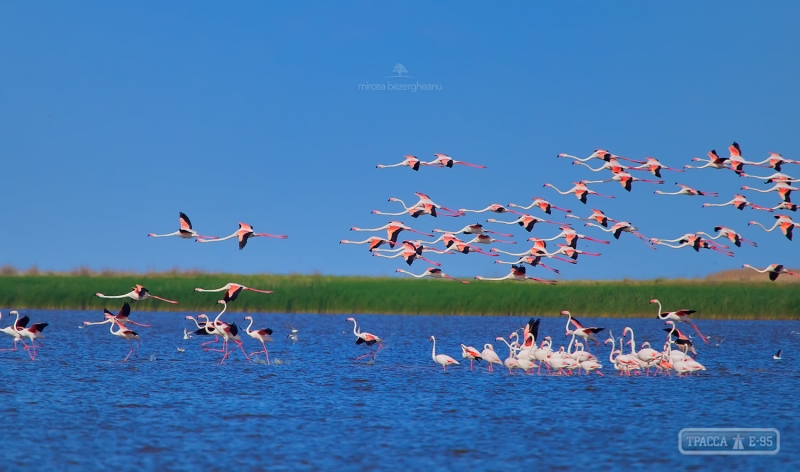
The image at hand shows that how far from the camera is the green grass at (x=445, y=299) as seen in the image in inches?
1433

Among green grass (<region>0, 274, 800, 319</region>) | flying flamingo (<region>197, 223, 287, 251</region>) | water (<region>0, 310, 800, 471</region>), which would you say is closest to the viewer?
water (<region>0, 310, 800, 471</region>)

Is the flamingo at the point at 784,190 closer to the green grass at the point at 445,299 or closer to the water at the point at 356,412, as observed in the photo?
the water at the point at 356,412

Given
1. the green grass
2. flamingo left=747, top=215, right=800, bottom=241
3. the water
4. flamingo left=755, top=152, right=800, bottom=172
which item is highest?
flamingo left=755, top=152, right=800, bottom=172

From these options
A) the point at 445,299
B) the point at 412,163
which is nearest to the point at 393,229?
the point at 412,163

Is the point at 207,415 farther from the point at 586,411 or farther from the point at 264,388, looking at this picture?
the point at 586,411

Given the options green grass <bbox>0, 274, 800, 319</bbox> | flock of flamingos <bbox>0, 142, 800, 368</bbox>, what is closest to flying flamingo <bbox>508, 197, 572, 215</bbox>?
flock of flamingos <bbox>0, 142, 800, 368</bbox>

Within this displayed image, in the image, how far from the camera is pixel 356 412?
17.1 meters

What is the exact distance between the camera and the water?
13.7 meters

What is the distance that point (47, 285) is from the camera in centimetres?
3878

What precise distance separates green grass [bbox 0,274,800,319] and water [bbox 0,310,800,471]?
29.8 ft

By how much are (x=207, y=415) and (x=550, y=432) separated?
5366 millimetres

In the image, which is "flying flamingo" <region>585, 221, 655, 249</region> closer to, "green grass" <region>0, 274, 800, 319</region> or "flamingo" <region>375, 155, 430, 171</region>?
"flamingo" <region>375, 155, 430, 171</region>

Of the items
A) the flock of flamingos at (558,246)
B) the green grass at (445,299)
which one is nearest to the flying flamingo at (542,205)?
the flock of flamingos at (558,246)

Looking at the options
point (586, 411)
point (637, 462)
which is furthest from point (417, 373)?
point (637, 462)
